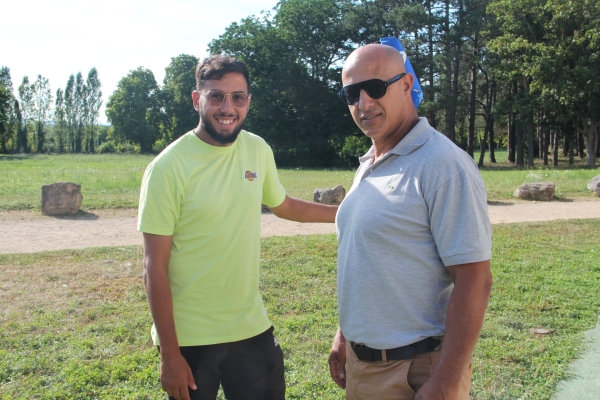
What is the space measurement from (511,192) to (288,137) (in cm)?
2678

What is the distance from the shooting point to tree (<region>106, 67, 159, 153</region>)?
2724 inches

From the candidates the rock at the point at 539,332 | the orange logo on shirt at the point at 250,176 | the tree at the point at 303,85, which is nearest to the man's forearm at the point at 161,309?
the orange logo on shirt at the point at 250,176

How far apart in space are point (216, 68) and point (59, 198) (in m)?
11.0

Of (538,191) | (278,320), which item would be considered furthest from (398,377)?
(538,191)

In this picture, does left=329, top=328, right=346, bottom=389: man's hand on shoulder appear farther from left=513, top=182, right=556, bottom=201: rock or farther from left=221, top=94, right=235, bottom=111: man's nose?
left=513, top=182, right=556, bottom=201: rock

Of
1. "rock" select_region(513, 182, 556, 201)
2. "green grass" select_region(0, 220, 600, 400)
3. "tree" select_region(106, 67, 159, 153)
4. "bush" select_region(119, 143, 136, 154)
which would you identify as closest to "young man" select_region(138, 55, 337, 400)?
"green grass" select_region(0, 220, 600, 400)

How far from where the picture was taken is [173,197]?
7.99ft

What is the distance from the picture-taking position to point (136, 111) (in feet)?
228

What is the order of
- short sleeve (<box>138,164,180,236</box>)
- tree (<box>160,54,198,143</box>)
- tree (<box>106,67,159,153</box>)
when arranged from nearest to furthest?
short sleeve (<box>138,164,180,236</box>)
tree (<box>160,54,198,143</box>)
tree (<box>106,67,159,153</box>)

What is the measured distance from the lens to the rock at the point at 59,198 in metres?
12.3

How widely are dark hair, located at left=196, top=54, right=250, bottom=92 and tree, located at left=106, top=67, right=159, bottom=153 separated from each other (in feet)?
227

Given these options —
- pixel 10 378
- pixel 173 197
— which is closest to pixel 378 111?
pixel 173 197

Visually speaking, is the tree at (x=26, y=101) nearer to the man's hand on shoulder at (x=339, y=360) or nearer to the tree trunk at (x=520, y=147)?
the tree trunk at (x=520, y=147)

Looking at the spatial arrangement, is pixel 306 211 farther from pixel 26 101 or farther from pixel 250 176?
pixel 26 101
